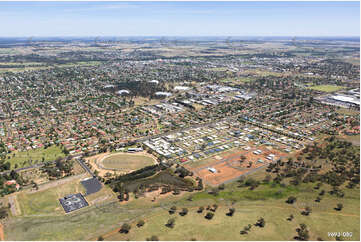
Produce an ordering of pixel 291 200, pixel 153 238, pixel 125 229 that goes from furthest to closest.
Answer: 1. pixel 291 200
2. pixel 125 229
3. pixel 153 238

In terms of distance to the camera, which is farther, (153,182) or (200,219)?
(153,182)

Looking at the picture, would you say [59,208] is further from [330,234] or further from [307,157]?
[307,157]

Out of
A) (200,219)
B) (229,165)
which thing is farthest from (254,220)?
(229,165)

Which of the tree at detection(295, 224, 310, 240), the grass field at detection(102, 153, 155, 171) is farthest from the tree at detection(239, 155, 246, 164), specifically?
the tree at detection(295, 224, 310, 240)

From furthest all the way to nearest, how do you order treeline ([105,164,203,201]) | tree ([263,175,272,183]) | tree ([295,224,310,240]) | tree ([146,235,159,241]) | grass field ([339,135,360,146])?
1. grass field ([339,135,360,146])
2. tree ([263,175,272,183])
3. treeline ([105,164,203,201])
4. tree ([295,224,310,240])
5. tree ([146,235,159,241])

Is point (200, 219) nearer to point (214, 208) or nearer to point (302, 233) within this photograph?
point (214, 208)

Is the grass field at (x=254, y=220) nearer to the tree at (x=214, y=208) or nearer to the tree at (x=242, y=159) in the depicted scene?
the tree at (x=214, y=208)

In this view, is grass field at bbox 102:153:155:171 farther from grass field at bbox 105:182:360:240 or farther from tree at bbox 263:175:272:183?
tree at bbox 263:175:272:183

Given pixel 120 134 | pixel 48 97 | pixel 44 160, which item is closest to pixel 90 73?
pixel 48 97
